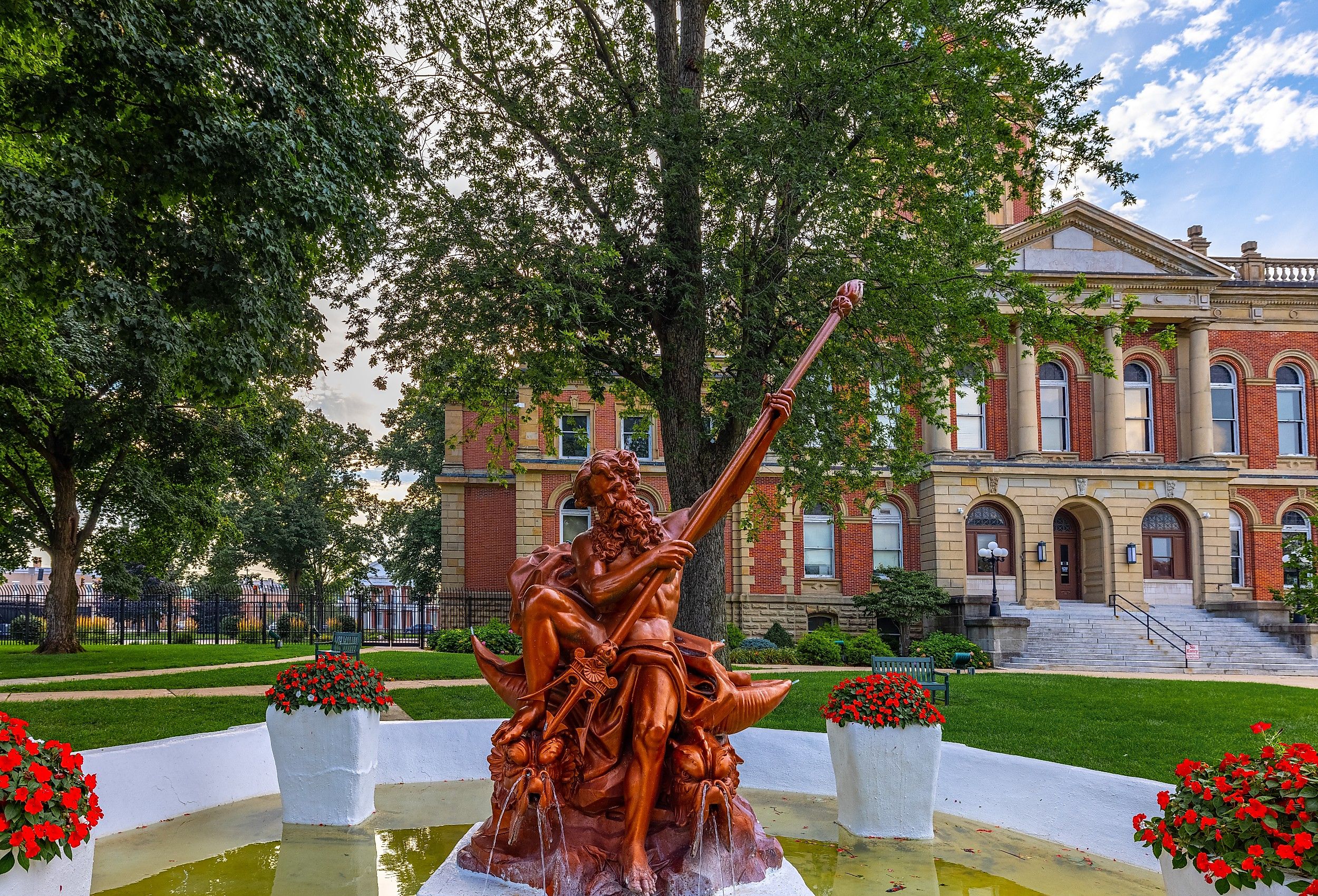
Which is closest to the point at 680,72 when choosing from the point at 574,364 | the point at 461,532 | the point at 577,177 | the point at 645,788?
the point at 577,177

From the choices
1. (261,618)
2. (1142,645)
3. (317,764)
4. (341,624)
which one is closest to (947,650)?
(1142,645)

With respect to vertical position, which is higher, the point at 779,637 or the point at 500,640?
the point at 500,640

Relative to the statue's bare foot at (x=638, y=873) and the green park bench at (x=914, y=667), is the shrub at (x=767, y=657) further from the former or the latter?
the statue's bare foot at (x=638, y=873)

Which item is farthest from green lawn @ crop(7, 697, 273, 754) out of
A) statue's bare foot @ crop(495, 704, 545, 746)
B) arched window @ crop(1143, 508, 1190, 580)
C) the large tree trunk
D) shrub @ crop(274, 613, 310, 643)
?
arched window @ crop(1143, 508, 1190, 580)

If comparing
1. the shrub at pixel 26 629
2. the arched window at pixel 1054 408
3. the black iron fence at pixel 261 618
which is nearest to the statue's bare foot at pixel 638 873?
the black iron fence at pixel 261 618

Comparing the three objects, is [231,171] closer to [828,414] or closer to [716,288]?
[716,288]

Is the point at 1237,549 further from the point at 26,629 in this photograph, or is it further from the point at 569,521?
the point at 26,629

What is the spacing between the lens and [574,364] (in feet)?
45.1

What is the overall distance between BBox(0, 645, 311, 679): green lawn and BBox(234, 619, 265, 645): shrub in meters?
3.24

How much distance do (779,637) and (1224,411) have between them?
20190 millimetres

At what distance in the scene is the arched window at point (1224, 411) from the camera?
3291cm

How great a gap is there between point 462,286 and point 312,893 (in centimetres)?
884

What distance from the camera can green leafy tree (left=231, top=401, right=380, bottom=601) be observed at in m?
41.4

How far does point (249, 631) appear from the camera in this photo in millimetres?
32531
